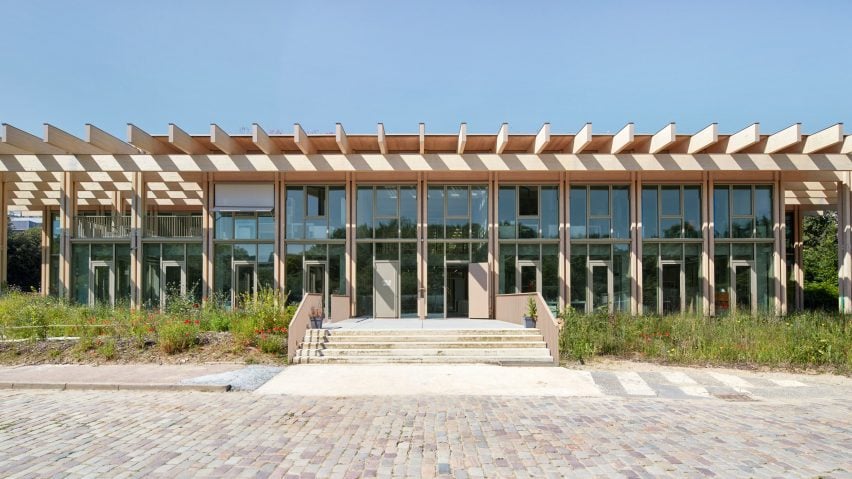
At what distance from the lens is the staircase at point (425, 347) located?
11.5 metres

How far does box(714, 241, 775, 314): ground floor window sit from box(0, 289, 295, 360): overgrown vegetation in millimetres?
14931

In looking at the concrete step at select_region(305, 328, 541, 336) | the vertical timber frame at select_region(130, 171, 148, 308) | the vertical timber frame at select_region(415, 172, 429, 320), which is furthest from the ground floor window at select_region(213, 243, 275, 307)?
the concrete step at select_region(305, 328, 541, 336)

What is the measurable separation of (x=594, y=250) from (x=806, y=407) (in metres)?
11.5

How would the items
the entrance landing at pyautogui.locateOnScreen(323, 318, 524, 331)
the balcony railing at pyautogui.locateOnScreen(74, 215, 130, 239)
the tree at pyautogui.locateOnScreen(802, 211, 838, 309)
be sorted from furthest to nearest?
the tree at pyautogui.locateOnScreen(802, 211, 838, 309), the balcony railing at pyautogui.locateOnScreen(74, 215, 130, 239), the entrance landing at pyautogui.locateOnScreen(323, 318, 524, 331)

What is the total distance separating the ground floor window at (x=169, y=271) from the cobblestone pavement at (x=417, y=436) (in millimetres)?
11087

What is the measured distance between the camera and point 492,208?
19000 millimetres

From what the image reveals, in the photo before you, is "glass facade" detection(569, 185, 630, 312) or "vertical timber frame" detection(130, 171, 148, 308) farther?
"vertical timber frame" detection(130, 171, 148, 308)

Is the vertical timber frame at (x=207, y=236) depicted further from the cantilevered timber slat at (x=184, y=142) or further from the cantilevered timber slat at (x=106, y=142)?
the cantilevered timber slat at (x=106, y=142)

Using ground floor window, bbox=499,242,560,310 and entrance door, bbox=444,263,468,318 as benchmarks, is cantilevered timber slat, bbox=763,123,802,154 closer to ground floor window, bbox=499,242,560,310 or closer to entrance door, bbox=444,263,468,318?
ground floor window, bbox=499,242,560,310

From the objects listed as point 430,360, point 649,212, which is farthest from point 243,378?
point 649,212

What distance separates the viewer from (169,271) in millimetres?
19391

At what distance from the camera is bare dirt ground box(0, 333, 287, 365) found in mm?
11023

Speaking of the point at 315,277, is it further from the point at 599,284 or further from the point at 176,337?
the point at 599,284

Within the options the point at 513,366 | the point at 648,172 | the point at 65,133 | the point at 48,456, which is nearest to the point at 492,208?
the point at 648,172
